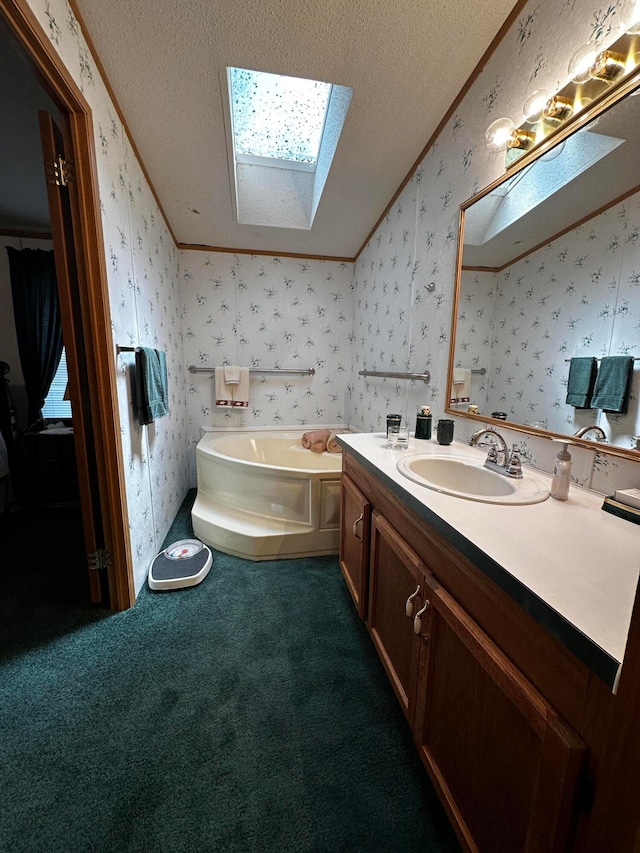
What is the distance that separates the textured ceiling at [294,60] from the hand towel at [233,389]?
1.51 meters

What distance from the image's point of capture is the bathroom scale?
1.76 m

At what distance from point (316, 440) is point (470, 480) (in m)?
1.83

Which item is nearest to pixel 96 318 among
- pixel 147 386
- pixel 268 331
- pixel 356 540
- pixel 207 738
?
pixel 147 386

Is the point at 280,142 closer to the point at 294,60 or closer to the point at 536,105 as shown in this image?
the point at 294,60

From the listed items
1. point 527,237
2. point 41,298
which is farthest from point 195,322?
point 527,237

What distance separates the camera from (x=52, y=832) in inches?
33.5

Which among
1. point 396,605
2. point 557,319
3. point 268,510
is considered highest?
point 557,319

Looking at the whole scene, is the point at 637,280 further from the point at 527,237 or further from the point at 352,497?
the point at 352,497

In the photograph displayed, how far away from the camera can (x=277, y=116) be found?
201cm

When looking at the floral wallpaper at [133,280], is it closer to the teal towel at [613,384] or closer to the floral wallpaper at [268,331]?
the floral wallpaper at [268,331]

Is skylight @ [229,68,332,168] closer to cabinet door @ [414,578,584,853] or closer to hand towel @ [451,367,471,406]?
hand towel @ [451,367,471,406]

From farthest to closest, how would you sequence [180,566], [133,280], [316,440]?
[316,440], [180,566], [133,280]

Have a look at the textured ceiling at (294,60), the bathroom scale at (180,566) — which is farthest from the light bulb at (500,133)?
the bathroom scale at (180,566)

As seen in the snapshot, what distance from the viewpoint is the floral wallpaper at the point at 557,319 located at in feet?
2.88
